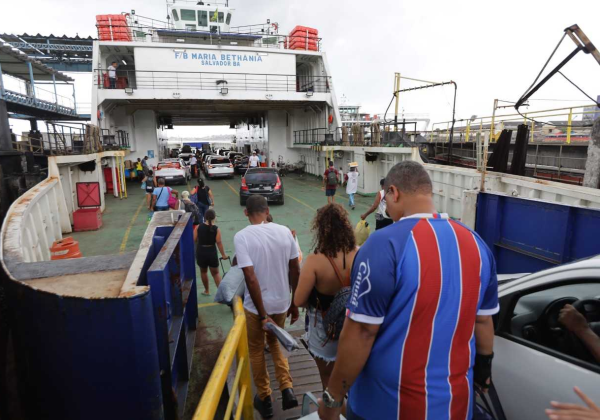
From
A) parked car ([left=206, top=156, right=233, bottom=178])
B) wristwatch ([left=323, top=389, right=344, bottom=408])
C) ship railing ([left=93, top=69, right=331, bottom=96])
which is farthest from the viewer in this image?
parked car ([left=206, top=156, right=233, bottom=178])

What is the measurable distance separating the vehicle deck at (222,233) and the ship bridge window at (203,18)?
13.0 m

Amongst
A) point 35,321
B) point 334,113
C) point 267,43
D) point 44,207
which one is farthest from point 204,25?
point 35,321

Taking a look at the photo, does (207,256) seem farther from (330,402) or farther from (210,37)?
(210,37)

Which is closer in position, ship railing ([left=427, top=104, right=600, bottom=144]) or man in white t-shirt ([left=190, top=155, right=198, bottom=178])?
ship railing ([left=427, top=104, right=600, bottom=144])

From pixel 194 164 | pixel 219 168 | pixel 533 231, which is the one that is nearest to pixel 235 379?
pixel 533 231

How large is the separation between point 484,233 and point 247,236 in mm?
4827

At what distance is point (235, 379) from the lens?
94.3 inches

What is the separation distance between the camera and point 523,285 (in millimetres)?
2359

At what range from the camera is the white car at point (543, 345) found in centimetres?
195

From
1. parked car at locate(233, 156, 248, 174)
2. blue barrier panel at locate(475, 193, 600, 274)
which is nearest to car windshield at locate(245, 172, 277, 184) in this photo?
blue barrier panel at locate(475, 193, 600, 274)

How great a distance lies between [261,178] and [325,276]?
11.5m

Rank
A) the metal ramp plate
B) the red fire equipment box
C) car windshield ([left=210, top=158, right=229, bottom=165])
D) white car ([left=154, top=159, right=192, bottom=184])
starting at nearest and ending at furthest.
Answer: the metal ramp plate, the red fire equipment box, white car ([left=154, top=159, right=192, bottom=184]), car windshield ([left=210, top=158, right=229, bottom=165])

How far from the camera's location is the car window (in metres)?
2.11

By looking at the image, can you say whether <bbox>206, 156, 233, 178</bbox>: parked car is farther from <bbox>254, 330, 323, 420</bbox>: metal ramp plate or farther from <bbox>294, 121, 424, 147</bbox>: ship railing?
<bbox>254, 330, 323, 420</bbox>: metal ramp plate
